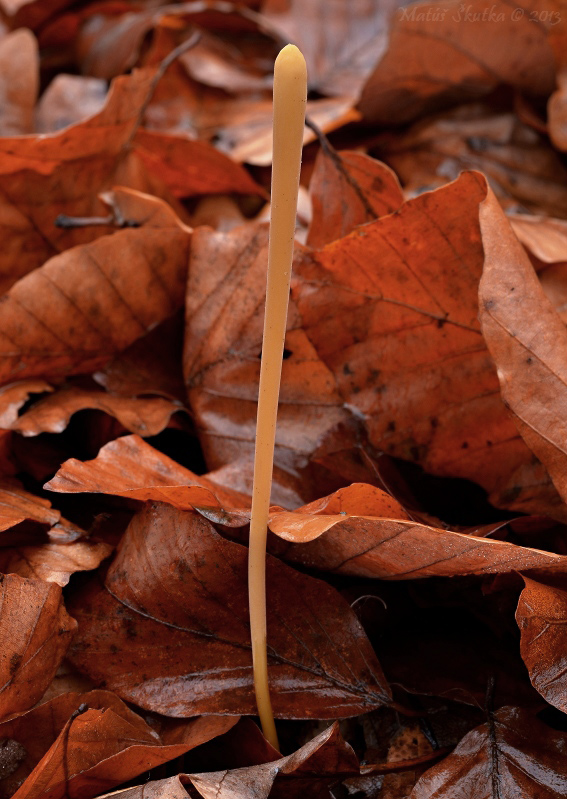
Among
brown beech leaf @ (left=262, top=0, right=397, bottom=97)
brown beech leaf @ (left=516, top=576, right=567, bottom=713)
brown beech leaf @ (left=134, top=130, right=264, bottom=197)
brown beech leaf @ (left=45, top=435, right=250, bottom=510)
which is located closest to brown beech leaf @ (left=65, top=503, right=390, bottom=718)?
brown beech leaf @ (left=45, top=435, right=250, bottom=510)

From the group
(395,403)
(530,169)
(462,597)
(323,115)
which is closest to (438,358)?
(395,403)

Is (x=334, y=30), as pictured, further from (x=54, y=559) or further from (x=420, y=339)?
(x=54, y=559)

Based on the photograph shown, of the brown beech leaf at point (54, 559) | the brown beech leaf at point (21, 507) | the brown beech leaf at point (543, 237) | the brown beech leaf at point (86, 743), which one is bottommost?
the brown beech leaf at point (86, 743)

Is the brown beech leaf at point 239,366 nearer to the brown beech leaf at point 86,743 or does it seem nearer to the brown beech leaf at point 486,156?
the brown beech leaf at point 86,743

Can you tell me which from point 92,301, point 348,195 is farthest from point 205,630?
point 348,195

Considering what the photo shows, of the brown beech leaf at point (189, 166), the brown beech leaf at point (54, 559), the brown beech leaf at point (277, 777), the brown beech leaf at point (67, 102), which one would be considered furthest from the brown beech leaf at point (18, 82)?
the brown beech leaf at point (277, 777)

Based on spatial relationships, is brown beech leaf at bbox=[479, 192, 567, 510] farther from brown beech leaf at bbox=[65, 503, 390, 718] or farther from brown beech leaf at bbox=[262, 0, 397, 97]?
brown beech leaf at bbox=[262, 0, 397, 97]
